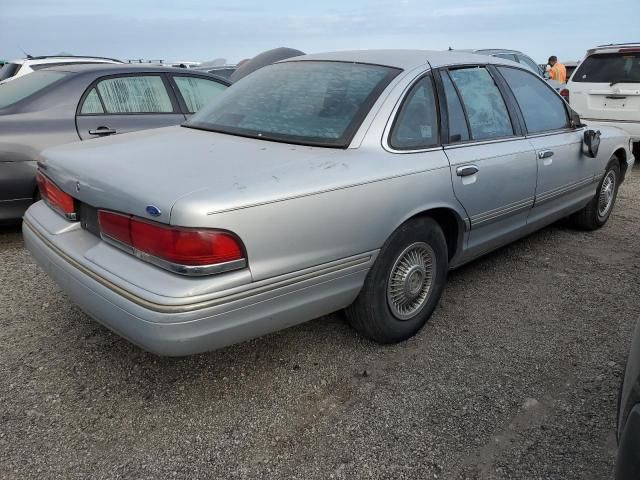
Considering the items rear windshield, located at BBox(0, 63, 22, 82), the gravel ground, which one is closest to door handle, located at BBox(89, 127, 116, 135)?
the gravel ground

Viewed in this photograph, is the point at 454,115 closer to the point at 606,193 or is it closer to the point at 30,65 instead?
the point at 606,193

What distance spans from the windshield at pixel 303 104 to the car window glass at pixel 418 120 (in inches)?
6.3

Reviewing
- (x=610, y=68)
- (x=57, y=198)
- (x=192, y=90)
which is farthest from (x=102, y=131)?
(x=610, y=68)

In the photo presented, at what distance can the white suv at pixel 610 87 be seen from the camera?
7285mm

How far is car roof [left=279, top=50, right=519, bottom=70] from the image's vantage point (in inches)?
121

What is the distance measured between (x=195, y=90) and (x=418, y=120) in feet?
10.4

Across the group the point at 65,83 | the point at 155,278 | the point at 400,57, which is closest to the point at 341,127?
the point at 400,57

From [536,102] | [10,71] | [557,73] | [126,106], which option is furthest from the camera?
[557,73]

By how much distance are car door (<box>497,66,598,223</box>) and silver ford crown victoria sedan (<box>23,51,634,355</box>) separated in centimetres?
3

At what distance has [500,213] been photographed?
3.39m

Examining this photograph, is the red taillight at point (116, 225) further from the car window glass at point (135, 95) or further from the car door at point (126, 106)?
the car window glass at point (135, 95)

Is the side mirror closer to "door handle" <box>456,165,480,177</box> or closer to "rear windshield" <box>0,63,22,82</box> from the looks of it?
"door handle" <box>456,165,480,177</box>

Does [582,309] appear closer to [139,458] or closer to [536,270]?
[536,270]

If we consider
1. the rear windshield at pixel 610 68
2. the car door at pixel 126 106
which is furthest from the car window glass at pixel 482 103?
the rear windshield at pixel 610 68
